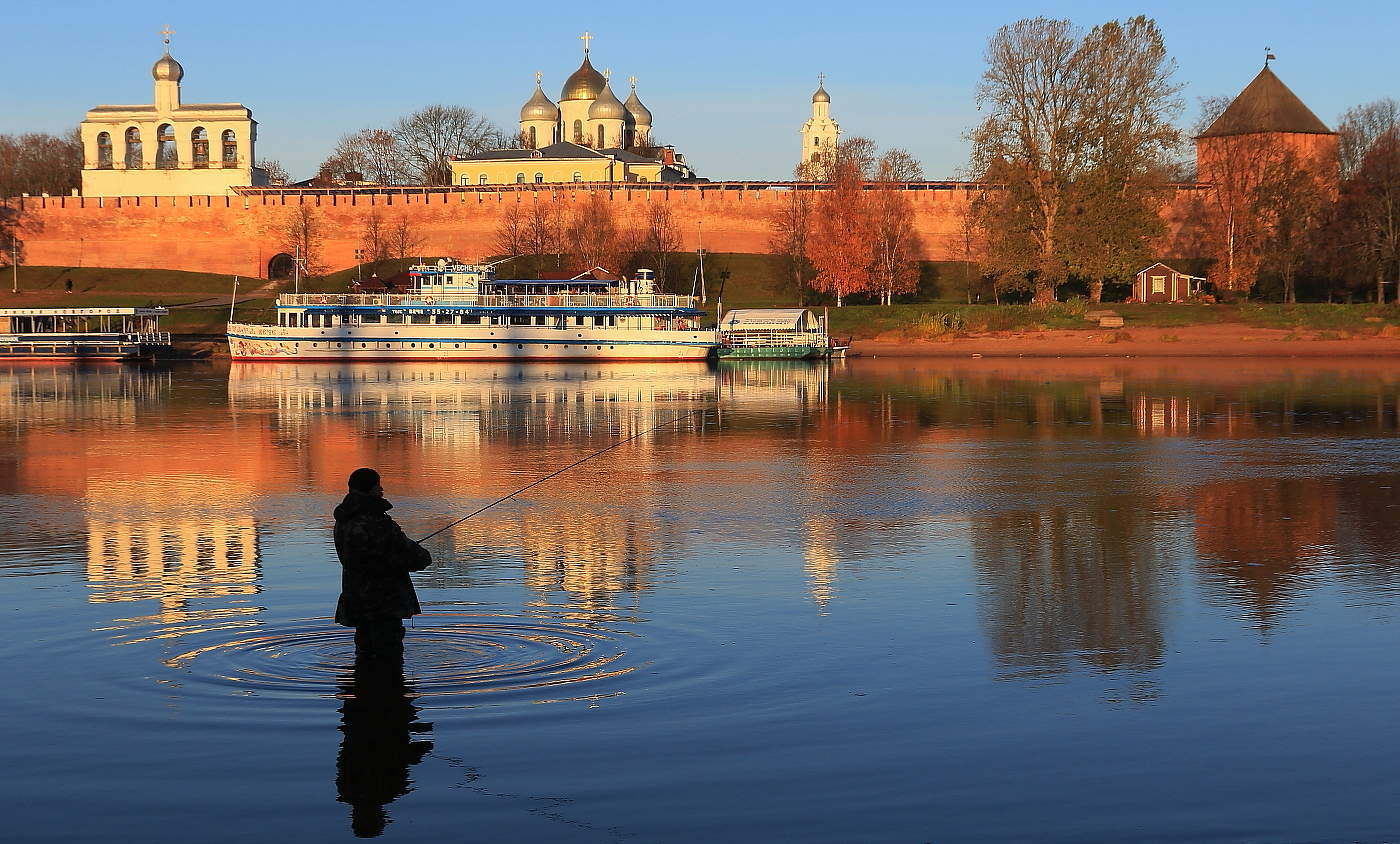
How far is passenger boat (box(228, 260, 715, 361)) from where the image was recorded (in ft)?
193

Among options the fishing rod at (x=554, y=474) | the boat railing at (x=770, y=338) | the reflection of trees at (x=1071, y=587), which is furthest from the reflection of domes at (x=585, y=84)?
the reflection of trees at (x=1071, y=587)

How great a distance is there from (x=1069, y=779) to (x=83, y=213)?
326 feet

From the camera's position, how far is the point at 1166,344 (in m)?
58.5

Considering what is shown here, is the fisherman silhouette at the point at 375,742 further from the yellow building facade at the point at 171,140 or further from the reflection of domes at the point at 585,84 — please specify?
the reflection of domes at the point at 585,84

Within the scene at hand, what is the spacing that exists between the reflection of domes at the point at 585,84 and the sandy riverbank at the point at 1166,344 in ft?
206

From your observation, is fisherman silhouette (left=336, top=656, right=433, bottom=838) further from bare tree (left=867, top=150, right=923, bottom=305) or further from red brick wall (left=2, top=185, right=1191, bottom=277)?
red brick wall (left=2, top=185, right=1191, bottom=277)

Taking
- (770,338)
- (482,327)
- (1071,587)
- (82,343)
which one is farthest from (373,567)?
(82,343)

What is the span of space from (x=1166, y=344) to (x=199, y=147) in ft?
224

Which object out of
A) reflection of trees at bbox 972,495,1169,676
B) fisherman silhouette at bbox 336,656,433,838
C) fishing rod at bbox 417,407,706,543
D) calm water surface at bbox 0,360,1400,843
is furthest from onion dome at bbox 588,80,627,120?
fisherman silhouette at bbox 336,656,433,838

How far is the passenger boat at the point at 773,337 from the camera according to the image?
5972 centimetres

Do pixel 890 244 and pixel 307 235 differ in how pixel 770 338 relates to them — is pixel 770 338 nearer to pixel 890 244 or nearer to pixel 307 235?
pixel 890 244

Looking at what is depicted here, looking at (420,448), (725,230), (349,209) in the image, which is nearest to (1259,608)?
(420,448)

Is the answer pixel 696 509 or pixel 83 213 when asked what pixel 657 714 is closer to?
pixel 696 509

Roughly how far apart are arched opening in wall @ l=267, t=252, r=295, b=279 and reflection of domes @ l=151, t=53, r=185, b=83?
48.0 ft
